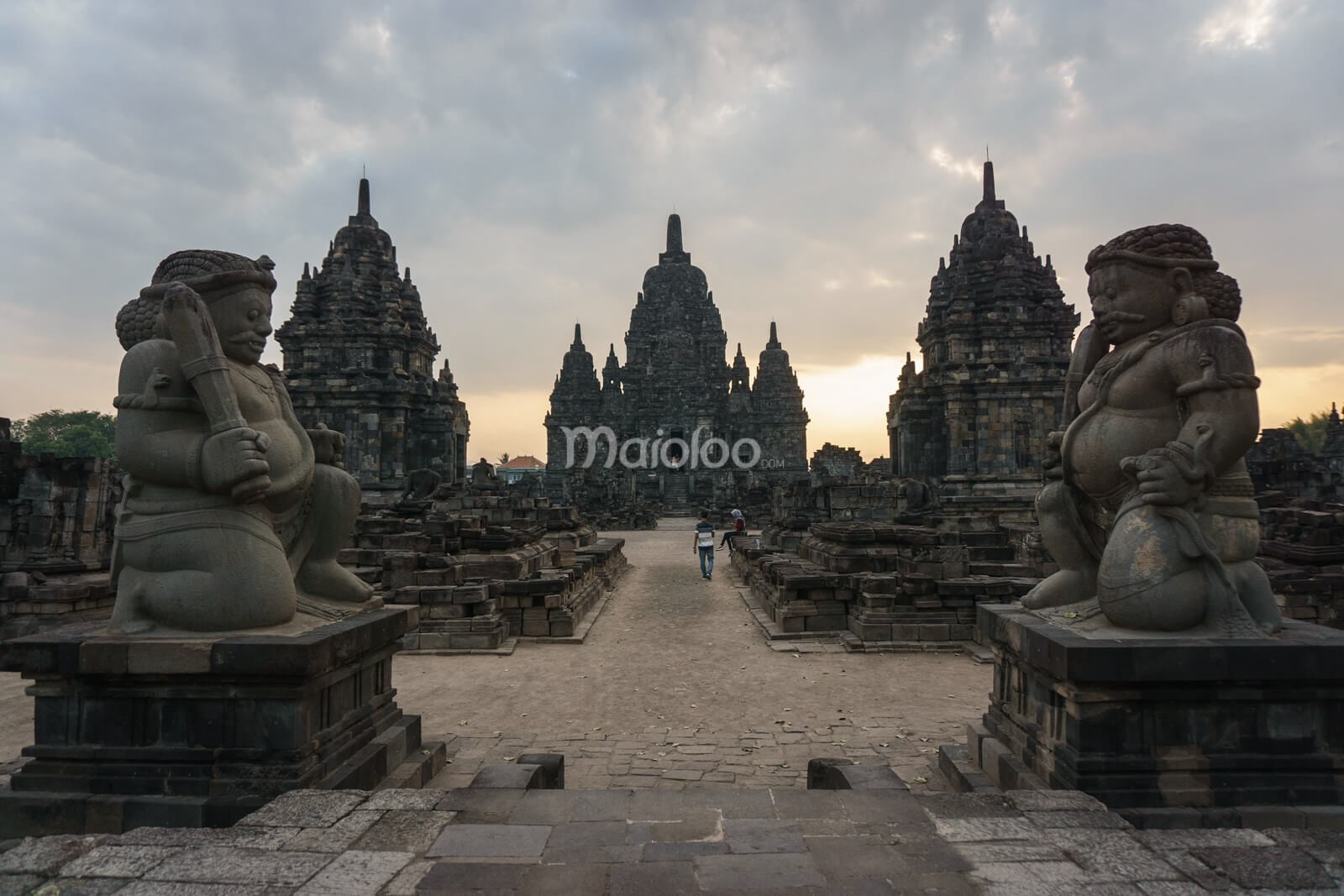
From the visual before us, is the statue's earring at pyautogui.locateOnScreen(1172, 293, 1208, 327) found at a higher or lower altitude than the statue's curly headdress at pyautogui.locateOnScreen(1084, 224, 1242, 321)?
lower

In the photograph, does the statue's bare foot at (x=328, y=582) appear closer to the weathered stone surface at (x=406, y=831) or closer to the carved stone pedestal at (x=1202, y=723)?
the weathered stone surface at (x=406, y=831)

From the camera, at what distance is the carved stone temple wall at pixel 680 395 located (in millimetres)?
49844

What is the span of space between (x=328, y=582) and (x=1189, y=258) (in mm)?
4466

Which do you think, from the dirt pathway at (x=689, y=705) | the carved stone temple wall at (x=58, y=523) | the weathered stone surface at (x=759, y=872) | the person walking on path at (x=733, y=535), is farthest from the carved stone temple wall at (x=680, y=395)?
the weathered stone surface at (x=759, y=872)

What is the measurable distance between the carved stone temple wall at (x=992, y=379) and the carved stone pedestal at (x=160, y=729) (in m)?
21.2

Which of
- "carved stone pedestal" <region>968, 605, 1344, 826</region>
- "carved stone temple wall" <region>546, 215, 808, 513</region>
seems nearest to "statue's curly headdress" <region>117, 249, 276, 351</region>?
"carved stone pedestal" <region>968, 605, 1344, 826</region>

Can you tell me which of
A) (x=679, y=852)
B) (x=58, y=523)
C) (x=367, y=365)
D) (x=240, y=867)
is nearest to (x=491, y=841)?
(x=679, y=852)

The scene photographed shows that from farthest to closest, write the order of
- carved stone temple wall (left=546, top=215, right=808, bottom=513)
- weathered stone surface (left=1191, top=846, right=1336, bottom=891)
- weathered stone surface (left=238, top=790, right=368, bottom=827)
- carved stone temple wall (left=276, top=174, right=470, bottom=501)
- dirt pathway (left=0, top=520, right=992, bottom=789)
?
carved stone temple wall (left=546, top=215, right=808, bottom=513)
carved stone temple wall (left=276, top=174, right=470, bottom=501)
dirt pathway (left=0, top=520, right=992, bottom=789)
weathered stone surface (left=238, top=790, right=368, bottom=827)
weathered stone surface (left=1191, top=846, right=1336, bottom=891)

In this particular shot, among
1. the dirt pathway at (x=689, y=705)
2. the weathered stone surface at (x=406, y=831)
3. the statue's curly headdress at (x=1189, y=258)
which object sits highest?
the statue's curly headdress at (x=1189, y=258)

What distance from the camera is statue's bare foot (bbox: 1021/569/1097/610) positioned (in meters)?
3.67

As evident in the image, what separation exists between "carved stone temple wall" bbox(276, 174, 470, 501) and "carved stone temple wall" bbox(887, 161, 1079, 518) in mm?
17957

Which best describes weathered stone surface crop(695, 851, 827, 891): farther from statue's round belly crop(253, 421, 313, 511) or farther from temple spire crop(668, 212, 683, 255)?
temple spire crop(668, 212, 683, 255)

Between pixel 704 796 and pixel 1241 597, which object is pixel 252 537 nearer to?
pixel 704 796

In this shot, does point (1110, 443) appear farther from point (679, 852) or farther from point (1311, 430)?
point (1311, 430)
